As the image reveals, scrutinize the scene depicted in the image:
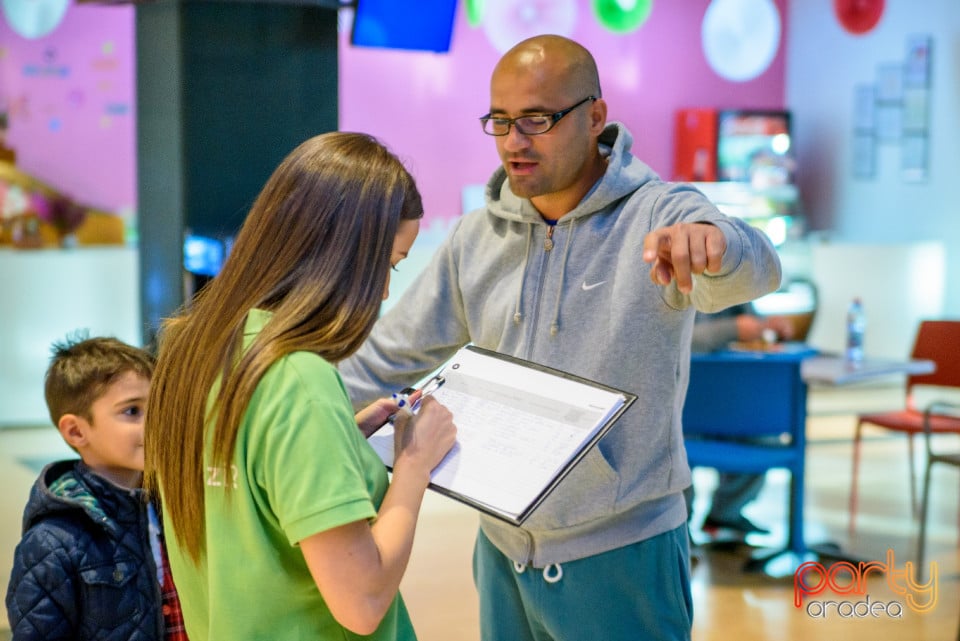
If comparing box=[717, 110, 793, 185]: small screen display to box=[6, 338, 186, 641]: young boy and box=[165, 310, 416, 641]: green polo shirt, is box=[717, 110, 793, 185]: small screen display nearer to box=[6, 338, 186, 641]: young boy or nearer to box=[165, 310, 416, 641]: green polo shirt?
box=[6, 338, 186, 641]: young boy

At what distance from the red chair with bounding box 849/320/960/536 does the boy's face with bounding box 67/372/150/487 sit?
4.16 m

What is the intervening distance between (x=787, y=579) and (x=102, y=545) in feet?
11.1

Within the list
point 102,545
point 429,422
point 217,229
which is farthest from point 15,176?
point 429,422

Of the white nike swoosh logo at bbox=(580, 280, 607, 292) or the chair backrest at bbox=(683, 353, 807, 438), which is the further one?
the chair backrest at bbox=(683, 353, 807, 438)

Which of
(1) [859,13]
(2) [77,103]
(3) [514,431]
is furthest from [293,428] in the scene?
(2) [77,103]

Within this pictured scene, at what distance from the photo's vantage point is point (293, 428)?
1334mm

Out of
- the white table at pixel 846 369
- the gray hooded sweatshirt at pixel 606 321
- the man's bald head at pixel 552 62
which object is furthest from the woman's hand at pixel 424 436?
the white table at pixel 846 369

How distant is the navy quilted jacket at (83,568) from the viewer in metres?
2.09

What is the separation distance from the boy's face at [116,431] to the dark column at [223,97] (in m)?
1.77

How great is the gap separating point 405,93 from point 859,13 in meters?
3.90

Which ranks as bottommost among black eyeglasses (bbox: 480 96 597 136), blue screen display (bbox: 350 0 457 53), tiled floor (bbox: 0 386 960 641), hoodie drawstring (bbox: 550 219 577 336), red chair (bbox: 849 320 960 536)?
tiled floor (bbox: 0 386 960 641)

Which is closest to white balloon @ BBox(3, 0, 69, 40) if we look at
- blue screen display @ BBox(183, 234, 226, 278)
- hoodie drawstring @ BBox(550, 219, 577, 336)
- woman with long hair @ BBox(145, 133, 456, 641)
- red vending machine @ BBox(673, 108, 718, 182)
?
blue screen display @ BBox(183, 234, 226, 278)

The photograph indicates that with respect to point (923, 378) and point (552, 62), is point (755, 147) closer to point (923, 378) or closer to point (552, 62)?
point (923, 378)

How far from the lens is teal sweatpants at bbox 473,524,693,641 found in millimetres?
1982
